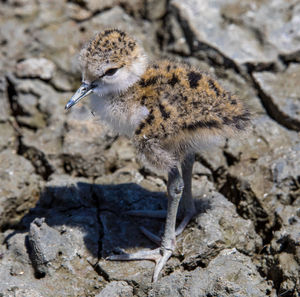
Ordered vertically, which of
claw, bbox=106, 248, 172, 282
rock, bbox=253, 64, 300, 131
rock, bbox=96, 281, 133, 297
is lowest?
rock, bbox=96, 281, 133, 297

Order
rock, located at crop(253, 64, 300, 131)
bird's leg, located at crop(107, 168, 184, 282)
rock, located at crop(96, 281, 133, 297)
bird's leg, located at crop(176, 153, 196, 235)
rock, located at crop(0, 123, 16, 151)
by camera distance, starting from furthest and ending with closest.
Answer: rock, located at crop(0, 123, 16, 151) → rock, located at crop(253, 64, 300, 131) → bird's leg, located at crop(176, 153, 196, 235) → bird's leg, located at crop(107, 168, 184, 282) → rock, located at crop(96, 281, 133, 297)

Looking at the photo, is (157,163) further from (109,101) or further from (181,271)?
(181,271)

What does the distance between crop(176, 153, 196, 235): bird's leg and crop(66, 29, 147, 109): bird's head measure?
0.69 metres

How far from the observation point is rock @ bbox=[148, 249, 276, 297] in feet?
9.37

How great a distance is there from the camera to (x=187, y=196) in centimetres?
338

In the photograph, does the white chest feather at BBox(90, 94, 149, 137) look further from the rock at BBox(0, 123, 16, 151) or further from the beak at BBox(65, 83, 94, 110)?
the rock at BBox(0, 123, 16, 151)

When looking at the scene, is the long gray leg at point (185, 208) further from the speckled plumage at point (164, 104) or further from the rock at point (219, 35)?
the rock at point (219, 35)

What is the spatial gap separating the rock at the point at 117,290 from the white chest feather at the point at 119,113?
0.96 m

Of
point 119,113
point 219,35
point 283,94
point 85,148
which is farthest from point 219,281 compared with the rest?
point 219,35

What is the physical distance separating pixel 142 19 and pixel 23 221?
264 cm

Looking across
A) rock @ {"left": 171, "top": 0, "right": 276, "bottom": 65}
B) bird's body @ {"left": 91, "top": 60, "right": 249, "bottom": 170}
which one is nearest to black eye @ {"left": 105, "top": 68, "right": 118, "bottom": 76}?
bird's body @ {"left": 91, "top": 60, "right": 249, "bottom": 170}

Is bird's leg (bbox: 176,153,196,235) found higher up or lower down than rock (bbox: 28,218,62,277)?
higher up

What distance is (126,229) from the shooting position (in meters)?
3.39

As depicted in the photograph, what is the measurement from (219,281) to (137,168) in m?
1.38
